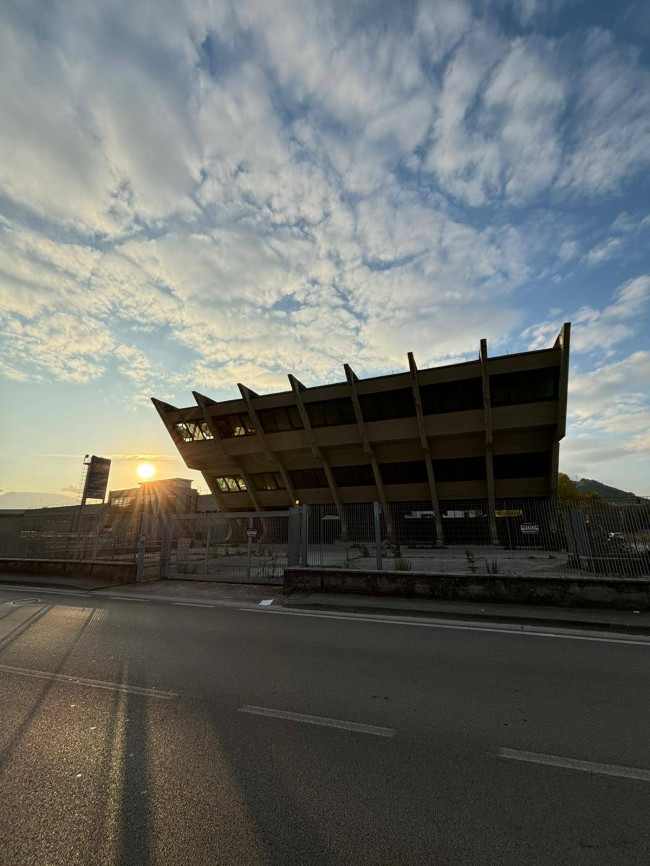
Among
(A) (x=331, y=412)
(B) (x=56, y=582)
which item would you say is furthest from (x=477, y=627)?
(A) (x=331, y=412)

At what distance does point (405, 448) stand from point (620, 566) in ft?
79.8

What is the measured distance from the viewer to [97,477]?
27.1 m

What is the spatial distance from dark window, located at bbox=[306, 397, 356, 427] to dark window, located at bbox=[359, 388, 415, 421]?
126 cm

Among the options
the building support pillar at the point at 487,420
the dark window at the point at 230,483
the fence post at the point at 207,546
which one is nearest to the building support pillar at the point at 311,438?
the dark window at the point at 230,483

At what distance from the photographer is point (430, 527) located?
39.2ft

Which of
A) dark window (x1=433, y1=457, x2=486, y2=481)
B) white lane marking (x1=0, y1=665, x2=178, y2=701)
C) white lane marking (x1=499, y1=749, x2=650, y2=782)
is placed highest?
dark window (x1=433, y1=457, x2=486, y2=481)

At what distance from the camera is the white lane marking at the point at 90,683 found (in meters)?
4.39

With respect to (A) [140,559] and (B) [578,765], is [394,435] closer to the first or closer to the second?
(A) [140,559]

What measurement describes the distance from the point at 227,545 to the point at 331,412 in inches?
881

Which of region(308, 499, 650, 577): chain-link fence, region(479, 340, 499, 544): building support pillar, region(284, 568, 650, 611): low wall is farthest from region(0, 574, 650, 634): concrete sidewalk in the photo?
region(479, 340, 499, 544): building support pillar

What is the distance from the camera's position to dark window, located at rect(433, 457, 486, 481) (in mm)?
33688

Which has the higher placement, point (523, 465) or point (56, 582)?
point (523, 465)

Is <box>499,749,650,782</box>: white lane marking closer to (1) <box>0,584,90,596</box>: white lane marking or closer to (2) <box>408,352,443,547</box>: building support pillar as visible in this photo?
(1) <box>0,584,90,596</box>: white lane marking

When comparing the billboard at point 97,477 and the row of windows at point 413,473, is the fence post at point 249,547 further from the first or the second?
the row of windows at point 413,473
